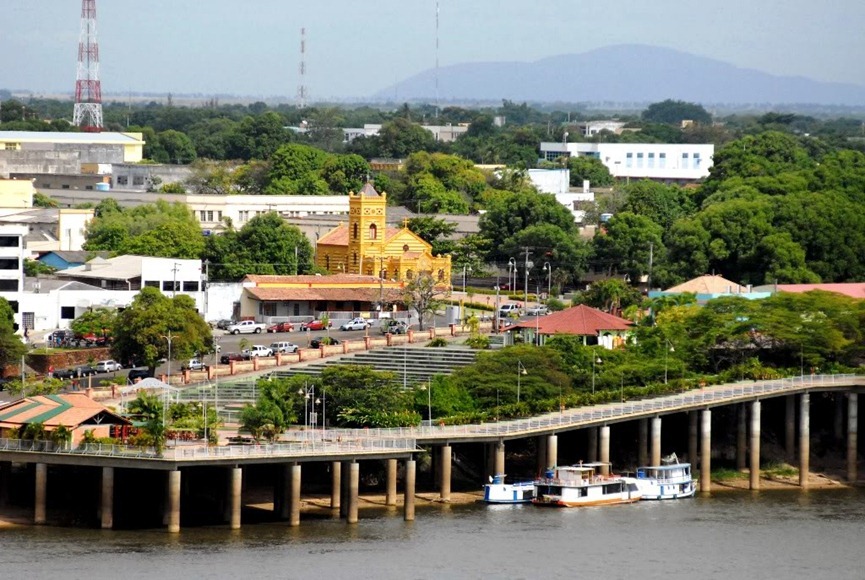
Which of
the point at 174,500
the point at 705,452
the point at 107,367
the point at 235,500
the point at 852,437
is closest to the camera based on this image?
the point at 174,500

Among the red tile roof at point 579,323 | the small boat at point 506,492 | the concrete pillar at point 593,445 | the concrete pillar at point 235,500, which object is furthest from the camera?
the red tile roof at point 579,323

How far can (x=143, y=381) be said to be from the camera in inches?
3844

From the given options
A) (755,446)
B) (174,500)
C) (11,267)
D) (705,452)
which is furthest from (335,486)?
(11,267)

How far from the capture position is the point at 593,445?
96.1 meters

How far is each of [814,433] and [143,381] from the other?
3088cm

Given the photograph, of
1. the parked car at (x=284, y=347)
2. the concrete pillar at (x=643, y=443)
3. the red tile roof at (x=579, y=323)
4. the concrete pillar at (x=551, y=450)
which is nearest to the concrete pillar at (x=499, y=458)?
the concrete pillar at (x=551, y=450)

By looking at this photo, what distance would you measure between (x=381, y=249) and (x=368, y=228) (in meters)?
1.66

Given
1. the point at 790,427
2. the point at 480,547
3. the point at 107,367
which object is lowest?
the point at 480,547

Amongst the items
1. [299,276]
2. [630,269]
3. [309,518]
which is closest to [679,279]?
[630,269]

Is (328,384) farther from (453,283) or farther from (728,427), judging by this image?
(453,283)

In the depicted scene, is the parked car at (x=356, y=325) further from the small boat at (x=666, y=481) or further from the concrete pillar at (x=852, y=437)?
the concrete pillar at (x=852, y=437)

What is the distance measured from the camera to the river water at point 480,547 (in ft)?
252

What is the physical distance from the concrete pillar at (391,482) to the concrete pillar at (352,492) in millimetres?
2520

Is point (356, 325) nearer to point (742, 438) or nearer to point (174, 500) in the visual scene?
point (742, 438)
